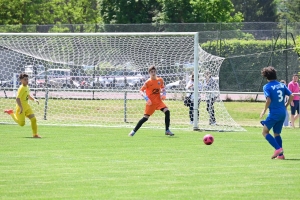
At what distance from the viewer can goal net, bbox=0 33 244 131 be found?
81.4 feet

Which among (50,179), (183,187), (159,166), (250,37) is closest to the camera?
(183,187)

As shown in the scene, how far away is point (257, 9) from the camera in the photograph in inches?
3654

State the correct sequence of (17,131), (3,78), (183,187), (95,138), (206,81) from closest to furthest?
(183,187), (95,138), (17,131), (206,81), (3,78)

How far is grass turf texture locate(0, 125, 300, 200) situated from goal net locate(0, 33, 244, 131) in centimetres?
582

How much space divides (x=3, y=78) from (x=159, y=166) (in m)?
16.4

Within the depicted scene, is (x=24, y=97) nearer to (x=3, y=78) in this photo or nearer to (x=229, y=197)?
(x=3, y=78)

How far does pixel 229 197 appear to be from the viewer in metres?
9.19

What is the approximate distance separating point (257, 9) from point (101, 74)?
6799 cm

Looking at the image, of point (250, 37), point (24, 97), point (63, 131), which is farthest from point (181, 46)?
point (250, 37)

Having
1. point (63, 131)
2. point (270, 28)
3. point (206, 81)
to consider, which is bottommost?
point (63, 131)

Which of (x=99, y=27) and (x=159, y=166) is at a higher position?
(x=99, y=27)

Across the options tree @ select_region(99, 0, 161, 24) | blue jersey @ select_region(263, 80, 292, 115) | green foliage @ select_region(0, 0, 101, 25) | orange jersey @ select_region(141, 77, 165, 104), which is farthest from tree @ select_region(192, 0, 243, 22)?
blue jersey @ select_region(263, 80, 292, 115)

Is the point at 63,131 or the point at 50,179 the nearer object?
the point at 50,179

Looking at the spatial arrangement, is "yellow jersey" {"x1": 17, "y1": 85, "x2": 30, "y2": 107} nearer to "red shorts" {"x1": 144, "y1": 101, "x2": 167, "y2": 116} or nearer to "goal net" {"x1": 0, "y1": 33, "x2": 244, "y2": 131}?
"red shorts" {"x1": 144, "y1": 101, "x2": 167, "y2": 116}
